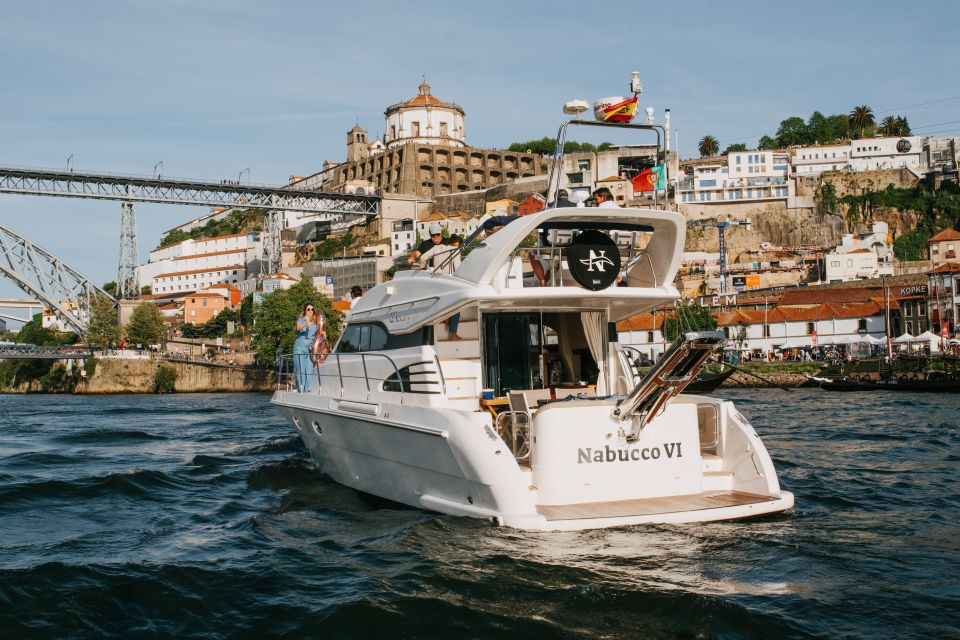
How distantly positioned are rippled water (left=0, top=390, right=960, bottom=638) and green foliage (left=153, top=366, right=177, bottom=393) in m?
49.2

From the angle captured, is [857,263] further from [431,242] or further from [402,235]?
[431,242]

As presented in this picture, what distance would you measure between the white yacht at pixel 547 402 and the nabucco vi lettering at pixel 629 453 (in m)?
0.01

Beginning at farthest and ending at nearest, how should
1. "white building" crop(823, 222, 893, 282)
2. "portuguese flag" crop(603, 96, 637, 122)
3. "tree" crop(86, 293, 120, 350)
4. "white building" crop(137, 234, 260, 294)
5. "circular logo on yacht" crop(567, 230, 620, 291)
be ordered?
"white building" crop(137, 234, 260, 294)
"white building" crop(823, 222, 893, 282)
"tree" crop(86, 293, 120, 350)
"portuguese flag" crop(603, 96, 637, 122)
"circular logo on yacht" crop(567, 230, 620, 291)

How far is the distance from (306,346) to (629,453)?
18.9 ft

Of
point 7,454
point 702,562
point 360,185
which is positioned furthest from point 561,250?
point 360,185

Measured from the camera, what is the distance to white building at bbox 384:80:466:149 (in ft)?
374

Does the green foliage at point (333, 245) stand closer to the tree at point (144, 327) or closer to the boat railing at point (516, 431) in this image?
the tree at point (144, 327)

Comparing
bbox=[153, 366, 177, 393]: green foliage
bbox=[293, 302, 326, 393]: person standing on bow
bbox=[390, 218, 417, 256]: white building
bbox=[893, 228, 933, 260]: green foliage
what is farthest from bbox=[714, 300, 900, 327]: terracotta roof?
bbox=[293, 302, 326, 393]: person standing on bow

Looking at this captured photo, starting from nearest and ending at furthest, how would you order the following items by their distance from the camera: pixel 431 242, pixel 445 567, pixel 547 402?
1. pixel 445 567
2. pixel 547 402
3. pixel 431 242

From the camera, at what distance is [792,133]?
118 meters

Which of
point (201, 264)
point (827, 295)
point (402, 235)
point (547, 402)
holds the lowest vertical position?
point (547, 402)

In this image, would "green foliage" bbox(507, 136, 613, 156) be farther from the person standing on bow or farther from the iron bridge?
the person standing on bow

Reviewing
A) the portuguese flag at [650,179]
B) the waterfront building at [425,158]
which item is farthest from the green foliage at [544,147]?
the portuguese flag at [650,179]

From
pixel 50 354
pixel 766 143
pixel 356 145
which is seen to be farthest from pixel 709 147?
pixel 50 354
